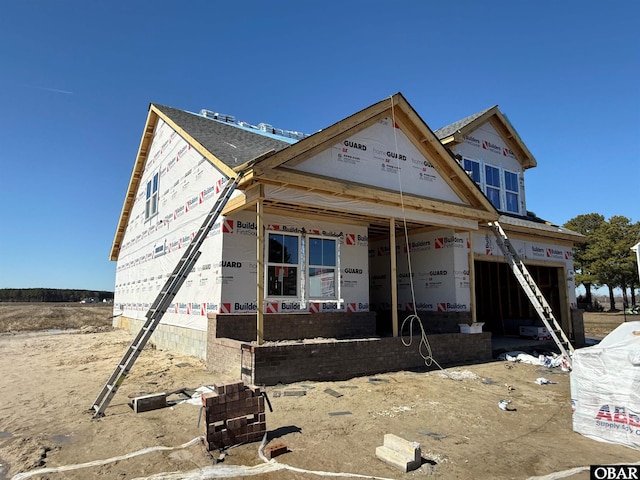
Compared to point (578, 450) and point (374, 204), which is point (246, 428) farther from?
point (374, 204)

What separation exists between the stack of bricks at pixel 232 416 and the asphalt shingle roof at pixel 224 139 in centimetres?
555

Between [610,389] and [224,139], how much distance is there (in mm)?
11120

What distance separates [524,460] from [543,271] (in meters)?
14.4

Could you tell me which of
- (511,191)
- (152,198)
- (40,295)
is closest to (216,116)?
(152,198)

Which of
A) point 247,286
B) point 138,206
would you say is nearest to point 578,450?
point 247,286

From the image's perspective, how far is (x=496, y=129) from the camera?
16.4 metres

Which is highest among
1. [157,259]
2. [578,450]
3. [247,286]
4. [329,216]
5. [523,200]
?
[523,200]

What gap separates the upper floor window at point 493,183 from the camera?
15820mm

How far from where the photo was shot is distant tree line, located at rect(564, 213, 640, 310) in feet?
134

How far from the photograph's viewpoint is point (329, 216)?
11.5 meters

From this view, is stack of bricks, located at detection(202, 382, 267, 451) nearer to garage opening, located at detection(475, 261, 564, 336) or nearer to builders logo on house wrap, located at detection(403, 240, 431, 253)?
builders logo on house wrap, located at detection(403, 240, 431, 253)

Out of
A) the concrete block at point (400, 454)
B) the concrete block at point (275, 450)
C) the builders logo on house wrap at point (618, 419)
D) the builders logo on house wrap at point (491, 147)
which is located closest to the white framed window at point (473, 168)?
the builders logo on house wrap at point (491, 147)

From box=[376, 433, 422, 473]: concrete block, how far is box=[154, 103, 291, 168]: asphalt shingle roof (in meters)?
6.71

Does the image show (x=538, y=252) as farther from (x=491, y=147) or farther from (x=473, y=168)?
(x=491, y=147)
